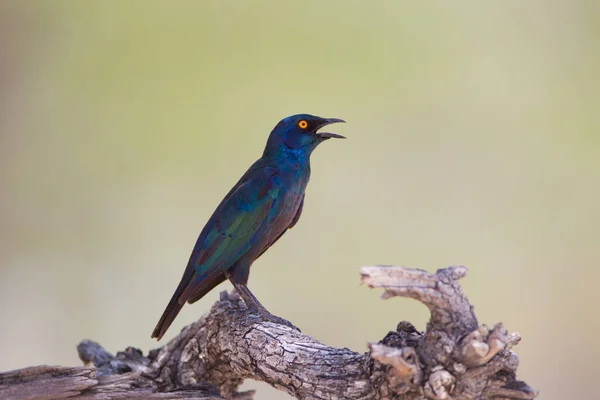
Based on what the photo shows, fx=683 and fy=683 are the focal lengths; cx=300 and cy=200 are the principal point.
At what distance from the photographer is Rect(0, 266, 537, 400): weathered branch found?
223 centimetres

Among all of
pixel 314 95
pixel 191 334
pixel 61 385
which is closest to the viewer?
pixel 61 385

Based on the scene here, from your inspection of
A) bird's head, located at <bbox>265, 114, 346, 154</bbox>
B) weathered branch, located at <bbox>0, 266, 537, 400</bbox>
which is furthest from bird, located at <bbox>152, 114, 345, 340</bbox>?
weathered branch, located at <bbox>0, 266, 537, 400</bbox>

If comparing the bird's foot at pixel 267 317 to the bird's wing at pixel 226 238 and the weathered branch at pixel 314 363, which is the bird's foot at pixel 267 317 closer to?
the weathered branch at pixel 314 363

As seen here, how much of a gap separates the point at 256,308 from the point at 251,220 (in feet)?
1.63

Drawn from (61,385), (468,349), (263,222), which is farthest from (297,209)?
(468,349)

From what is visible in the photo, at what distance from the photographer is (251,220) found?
3.79 m

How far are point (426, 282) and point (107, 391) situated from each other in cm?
164

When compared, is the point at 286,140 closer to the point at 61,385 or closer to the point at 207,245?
the point at 207,245

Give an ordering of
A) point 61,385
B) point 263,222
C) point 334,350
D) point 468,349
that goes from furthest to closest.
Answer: point 263,222 → point 61,385 → point 334,350 → point 468,349

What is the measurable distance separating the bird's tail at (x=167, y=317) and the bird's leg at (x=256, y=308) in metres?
0.33

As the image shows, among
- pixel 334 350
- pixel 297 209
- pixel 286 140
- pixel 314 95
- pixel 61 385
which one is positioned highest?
pixel 314 95

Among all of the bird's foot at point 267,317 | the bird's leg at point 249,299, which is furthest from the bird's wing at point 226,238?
the bird's foot at point 267,317

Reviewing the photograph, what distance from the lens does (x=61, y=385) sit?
291 cm

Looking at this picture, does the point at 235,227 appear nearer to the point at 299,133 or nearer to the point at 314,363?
the point at 299,133
